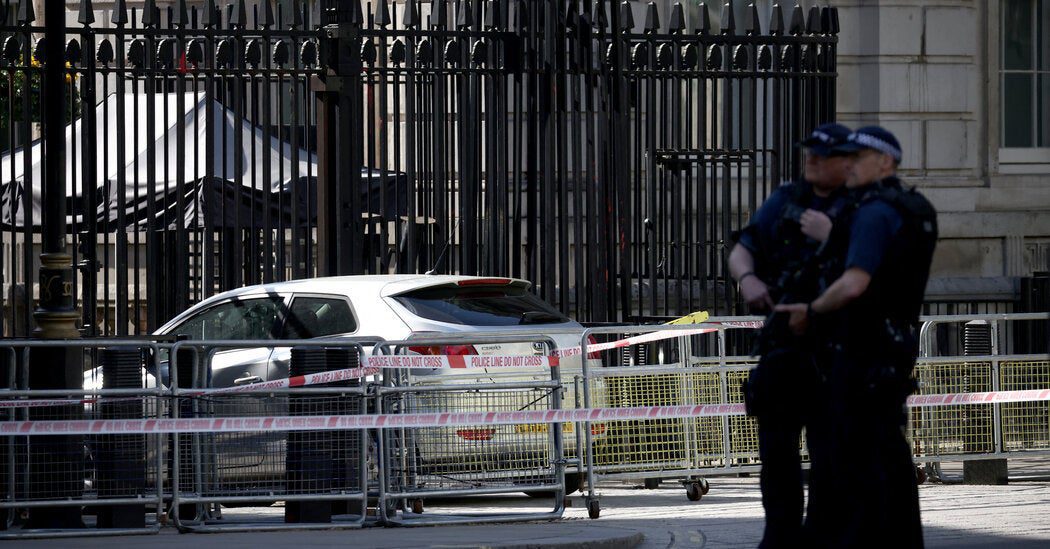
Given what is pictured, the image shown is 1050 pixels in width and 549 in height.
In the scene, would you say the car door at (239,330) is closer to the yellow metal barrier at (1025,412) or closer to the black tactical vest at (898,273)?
the yellow metal barrier at (1025,412)

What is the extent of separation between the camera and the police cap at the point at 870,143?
666 cm

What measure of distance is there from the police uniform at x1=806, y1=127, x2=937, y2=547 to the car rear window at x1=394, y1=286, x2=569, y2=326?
4.96m

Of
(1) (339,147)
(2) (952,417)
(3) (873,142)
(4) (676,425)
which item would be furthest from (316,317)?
(3) (873,142)

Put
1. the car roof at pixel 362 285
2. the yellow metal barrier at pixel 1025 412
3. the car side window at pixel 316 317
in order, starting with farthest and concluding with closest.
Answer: the yellow metal barrier at pixel 1025 412, the car side window at pixel 316 317, the car roof at pixel 362 285

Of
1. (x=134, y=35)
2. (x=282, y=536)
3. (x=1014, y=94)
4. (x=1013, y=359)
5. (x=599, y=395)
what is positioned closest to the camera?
(x=282, y=536)

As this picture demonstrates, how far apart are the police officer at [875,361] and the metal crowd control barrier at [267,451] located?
3.67 m

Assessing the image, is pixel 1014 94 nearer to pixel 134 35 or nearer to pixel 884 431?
pixel 134 35

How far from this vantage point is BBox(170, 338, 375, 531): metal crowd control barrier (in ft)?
31.3

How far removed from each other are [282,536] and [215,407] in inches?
32.2

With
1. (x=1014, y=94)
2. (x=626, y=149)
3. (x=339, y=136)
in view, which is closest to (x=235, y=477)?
(x=339, y=136)

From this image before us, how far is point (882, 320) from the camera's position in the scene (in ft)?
21.5

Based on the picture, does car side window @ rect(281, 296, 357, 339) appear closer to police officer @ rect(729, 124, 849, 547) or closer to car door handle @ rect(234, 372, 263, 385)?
car door handle @ rect(234, 372, 263, 385)

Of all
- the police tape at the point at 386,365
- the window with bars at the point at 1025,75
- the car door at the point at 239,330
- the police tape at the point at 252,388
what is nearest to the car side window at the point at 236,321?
the car door at the point at 239,330

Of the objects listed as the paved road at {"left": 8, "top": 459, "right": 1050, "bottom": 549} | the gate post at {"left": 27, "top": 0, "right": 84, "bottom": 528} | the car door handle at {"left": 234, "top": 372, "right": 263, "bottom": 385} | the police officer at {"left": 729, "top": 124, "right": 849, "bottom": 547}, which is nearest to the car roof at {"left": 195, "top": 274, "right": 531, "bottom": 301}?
the car door handle at {"left": 234, "top": 372, "right": 263, "bottom": 385}
